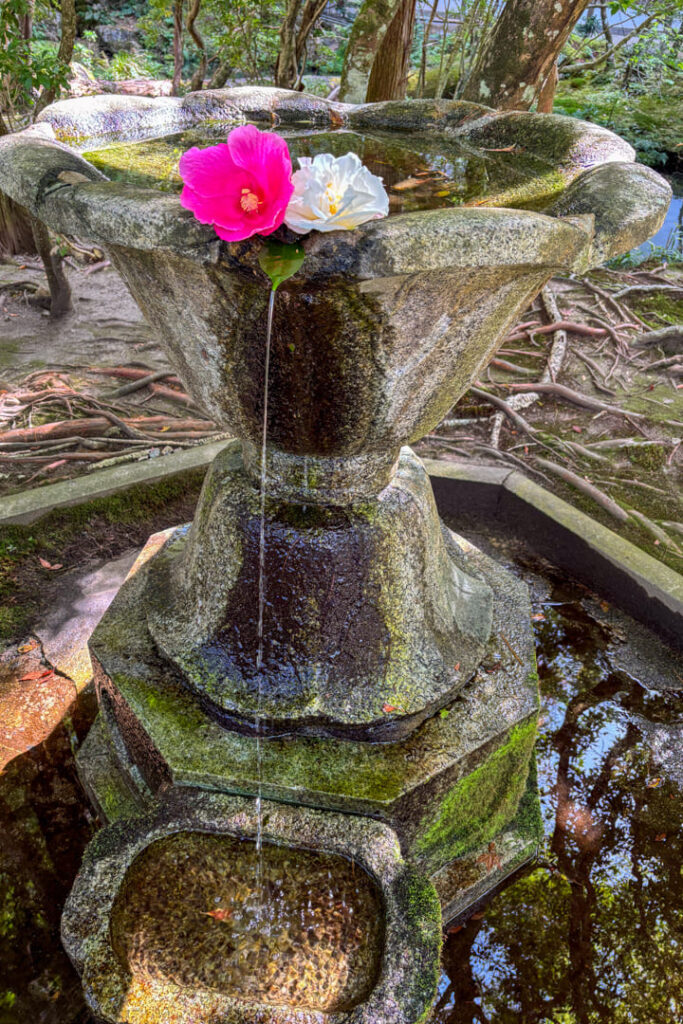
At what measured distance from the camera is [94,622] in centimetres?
270

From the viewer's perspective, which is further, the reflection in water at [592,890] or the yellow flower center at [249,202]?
the reflection in water at [592,890]

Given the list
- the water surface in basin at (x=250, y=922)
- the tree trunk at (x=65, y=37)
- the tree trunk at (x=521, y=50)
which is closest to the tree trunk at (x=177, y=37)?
the tree trunk at (x=65, y=37)

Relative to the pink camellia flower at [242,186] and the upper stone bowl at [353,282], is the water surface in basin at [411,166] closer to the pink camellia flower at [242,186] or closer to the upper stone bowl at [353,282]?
the upper stone bowl at [353,282]

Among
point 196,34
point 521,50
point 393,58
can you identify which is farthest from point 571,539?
point 196,34

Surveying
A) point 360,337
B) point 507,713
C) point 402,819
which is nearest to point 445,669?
point 507,713

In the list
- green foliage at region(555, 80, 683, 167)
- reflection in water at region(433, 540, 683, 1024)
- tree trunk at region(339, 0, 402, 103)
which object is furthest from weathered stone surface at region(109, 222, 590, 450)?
green foliage at region(555, 80, 683, 167)

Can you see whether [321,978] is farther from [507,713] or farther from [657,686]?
[657,686]

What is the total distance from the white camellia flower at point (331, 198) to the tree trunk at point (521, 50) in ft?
10.3

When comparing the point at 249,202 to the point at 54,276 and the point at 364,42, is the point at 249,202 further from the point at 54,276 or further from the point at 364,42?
the point at 54,276

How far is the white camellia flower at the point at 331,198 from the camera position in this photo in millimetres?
1190

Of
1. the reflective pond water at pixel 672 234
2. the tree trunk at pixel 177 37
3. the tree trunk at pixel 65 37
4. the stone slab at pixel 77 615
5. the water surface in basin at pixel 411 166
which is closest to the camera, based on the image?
the water surface in basin at pixel 411 166

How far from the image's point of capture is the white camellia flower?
3.91 ft

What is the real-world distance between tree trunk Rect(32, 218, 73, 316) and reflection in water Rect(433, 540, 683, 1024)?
13.8ft

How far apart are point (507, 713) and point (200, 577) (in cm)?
92
